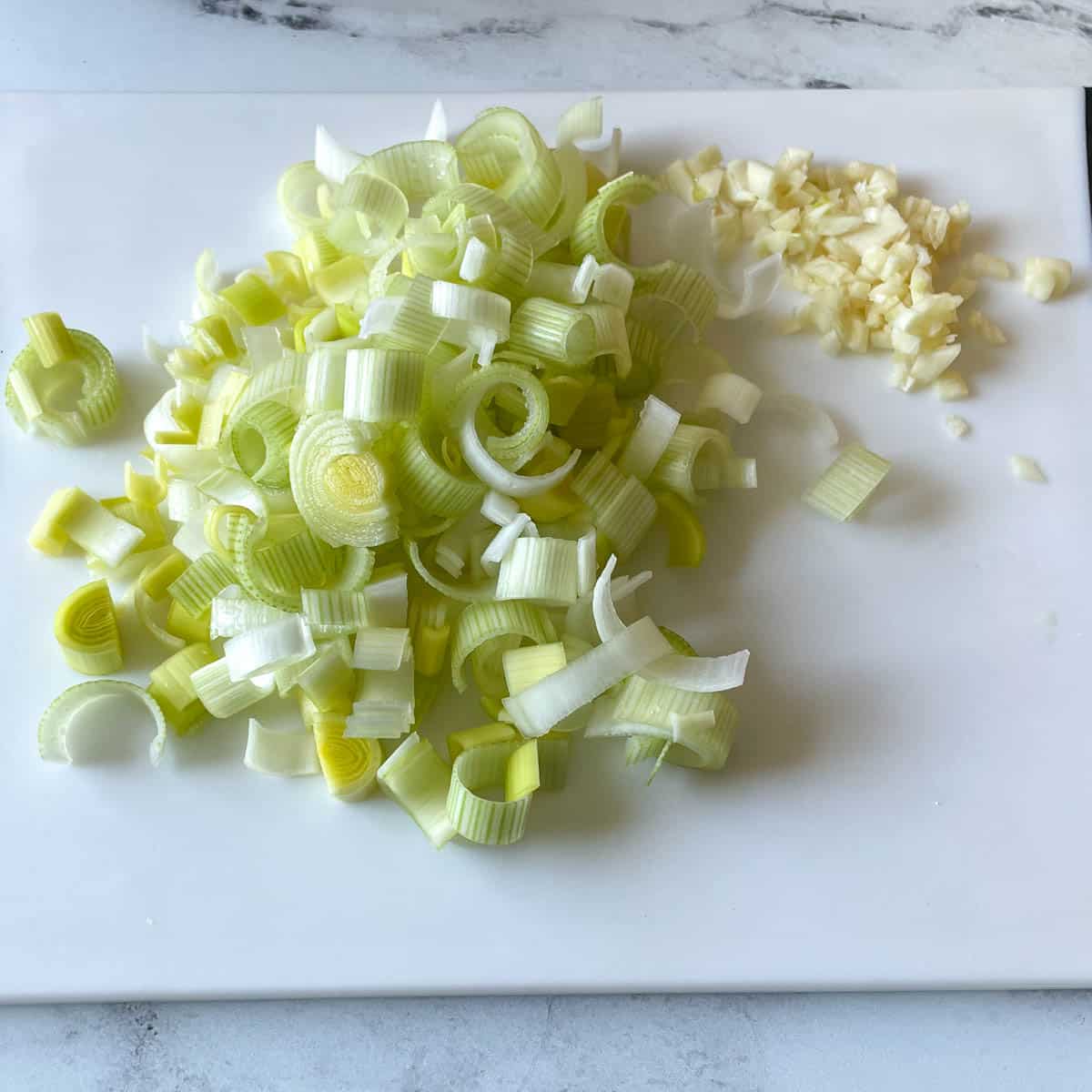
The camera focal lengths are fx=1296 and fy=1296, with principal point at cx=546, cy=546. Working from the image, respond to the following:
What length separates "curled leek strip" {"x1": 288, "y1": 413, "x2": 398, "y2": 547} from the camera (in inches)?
45.6

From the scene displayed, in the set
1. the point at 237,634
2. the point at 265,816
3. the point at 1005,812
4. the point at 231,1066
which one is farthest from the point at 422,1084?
the point at 1005,812

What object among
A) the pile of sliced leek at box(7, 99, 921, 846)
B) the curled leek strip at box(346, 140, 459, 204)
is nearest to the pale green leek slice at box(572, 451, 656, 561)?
the pile of sliced leek at box(7, 99, 921, 846)

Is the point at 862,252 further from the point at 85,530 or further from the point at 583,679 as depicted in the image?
the point at 85,530

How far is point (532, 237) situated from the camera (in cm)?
129

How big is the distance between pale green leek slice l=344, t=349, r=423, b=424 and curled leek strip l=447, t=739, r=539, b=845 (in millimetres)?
316

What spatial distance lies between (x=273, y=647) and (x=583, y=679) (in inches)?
11.0

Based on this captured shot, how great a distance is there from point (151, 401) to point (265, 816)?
1.52ft

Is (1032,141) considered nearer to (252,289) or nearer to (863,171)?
(863,171)

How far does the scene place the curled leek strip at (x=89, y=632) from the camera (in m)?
1.22

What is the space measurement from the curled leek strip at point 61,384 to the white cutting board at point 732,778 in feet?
0.09

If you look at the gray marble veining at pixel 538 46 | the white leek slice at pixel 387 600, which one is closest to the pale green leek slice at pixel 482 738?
the white leek slice at pixel 387 600

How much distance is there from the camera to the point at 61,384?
1354 mm

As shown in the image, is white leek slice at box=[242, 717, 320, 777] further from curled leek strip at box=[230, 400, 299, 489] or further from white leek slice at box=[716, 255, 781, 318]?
white leek slice at box=[716, 255, 781, 318]

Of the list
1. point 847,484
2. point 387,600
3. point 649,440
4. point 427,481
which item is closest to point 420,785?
point 387,600
